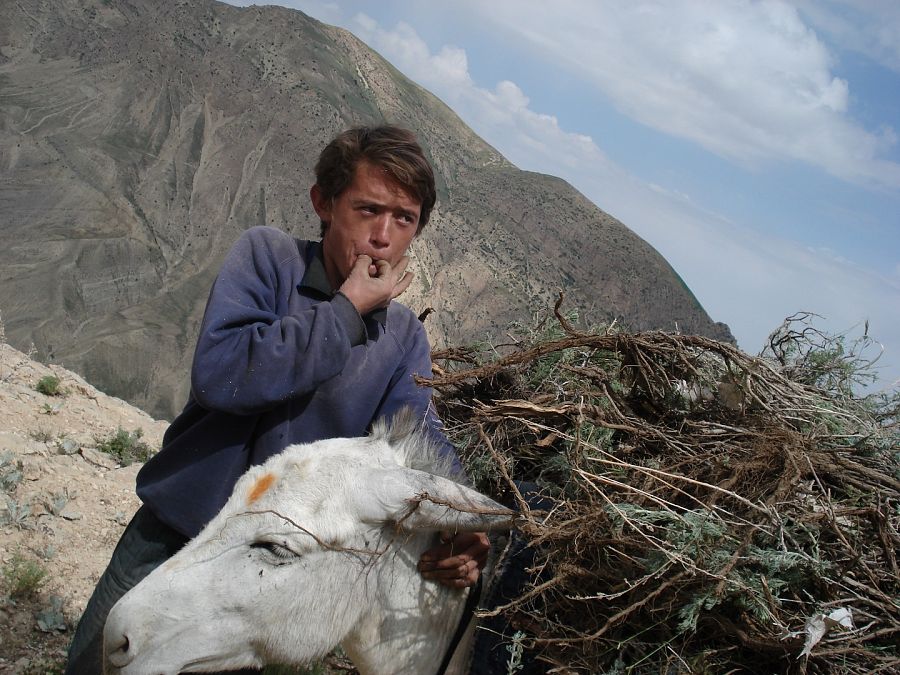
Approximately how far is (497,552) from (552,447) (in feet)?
1.53

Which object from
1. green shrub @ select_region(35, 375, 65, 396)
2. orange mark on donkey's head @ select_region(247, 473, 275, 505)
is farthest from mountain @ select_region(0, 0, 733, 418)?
orange mark on donkey's head @ select_region(247, 473, 275, 505)

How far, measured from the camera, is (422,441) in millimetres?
2277

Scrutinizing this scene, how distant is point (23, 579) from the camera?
161 inches

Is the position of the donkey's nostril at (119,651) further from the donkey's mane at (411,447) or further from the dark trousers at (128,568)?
the donkey's mane at (411,447)

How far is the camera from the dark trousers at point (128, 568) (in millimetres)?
2480

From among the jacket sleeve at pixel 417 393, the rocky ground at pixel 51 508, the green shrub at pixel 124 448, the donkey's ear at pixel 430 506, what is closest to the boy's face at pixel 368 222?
the jacket sleeve at pixel 417 393

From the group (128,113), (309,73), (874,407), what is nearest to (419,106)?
(309,73)

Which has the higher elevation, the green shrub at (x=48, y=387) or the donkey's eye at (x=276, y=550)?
the donkey's eye at (x=276, y=550)

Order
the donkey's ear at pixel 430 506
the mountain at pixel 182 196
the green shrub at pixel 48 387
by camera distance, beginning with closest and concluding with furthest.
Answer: the donkey's ear at pixel 430 506 → the green shrub at pixel 48 387 → the mountain at pixel 182 196

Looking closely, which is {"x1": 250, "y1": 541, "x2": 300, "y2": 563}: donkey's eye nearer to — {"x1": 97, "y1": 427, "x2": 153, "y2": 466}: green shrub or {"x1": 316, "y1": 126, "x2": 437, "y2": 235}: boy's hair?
{"x1": 316, "y1": 126, "x2": 437, "y2": 235}: boy's hair

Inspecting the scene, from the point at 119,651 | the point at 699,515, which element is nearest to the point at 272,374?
the point at 119,651

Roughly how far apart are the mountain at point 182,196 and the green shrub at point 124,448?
26.7 m

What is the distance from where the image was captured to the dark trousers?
2.48m

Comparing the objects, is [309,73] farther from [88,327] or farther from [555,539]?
[555,539]
